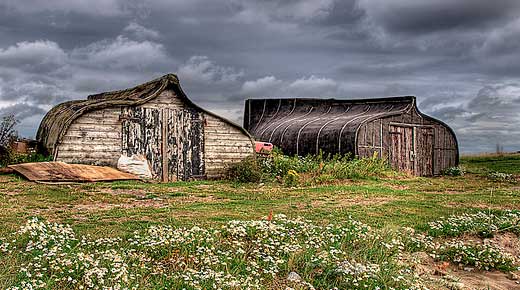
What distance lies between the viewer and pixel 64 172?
17281mm

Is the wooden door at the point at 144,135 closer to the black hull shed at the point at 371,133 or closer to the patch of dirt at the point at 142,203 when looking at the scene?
the patch of dirt at the point at 142,203

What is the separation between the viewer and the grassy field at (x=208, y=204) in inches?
411

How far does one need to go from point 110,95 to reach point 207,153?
5.58 m

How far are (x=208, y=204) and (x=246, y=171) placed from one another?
6.91 m

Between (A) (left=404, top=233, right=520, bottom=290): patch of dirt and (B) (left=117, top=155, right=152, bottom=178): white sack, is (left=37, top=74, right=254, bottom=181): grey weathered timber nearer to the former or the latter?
(B) (left=117, top=155, right=152, bottom=178): white sack

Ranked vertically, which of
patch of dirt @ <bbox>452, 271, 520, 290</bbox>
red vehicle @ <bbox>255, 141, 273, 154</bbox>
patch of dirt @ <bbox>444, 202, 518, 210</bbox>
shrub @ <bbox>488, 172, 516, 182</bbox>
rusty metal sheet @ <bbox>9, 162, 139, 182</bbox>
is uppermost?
red vehicle @ <bbox>255, 141, 273, 154</bbox>

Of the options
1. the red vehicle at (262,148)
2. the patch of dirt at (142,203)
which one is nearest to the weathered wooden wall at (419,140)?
the red vehicle at (262,148)

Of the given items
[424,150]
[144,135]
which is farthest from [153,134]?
[424,150]

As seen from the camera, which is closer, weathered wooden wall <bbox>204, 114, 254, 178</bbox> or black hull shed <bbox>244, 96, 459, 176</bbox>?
weathered wooden wall <bbox>204, 114, 254, 178</bbox>

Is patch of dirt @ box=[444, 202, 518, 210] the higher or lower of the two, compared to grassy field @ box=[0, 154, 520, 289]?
lower

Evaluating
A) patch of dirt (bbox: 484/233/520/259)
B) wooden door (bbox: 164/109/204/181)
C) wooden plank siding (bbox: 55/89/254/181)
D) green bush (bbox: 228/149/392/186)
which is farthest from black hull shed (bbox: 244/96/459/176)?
patch of dirt (bbox: 484/233/520/259)

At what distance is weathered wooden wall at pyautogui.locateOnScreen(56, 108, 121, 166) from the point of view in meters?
18.8

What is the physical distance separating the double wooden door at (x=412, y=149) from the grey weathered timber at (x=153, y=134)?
9.23 m

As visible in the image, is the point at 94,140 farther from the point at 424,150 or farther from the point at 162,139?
the point at 424,150
